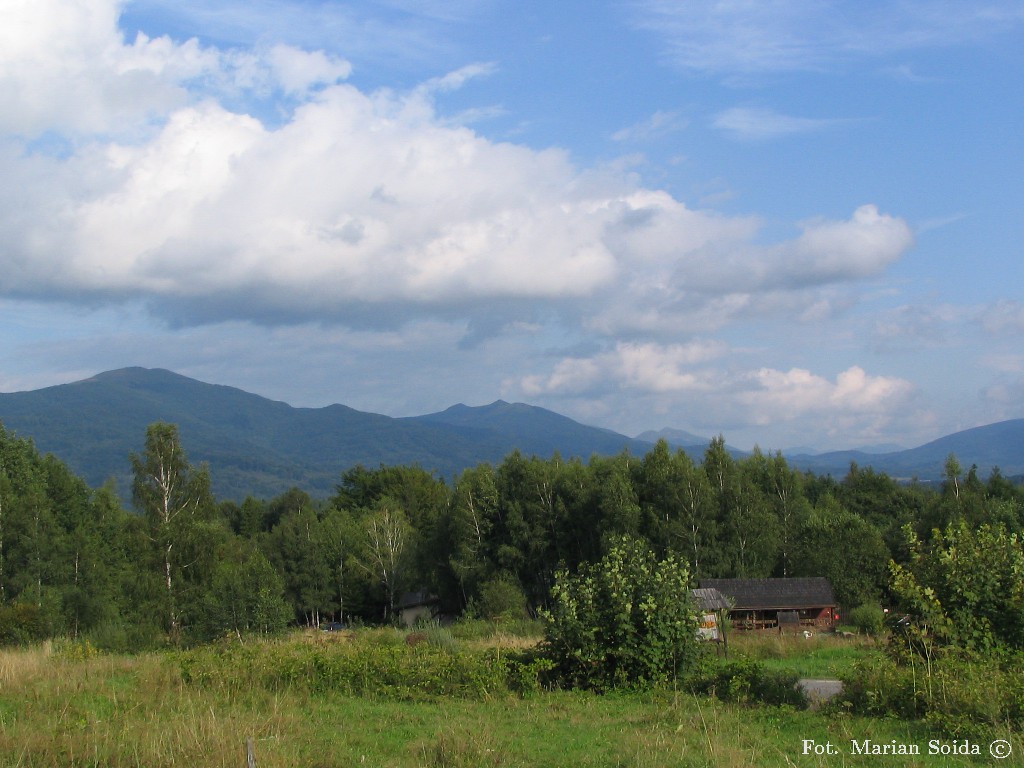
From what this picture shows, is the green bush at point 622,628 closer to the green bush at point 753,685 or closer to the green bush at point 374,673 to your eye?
the green bush at point 374,673

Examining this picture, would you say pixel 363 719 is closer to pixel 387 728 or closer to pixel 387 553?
pixel 387 728

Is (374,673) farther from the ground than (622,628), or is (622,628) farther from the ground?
(622,628)

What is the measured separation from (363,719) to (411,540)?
55168 millimetres

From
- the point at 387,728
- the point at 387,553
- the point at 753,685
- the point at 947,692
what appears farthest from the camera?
the point at 387,553

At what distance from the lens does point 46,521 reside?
45969 millimetres

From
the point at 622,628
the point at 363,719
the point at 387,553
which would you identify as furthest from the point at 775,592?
the point at 363,719

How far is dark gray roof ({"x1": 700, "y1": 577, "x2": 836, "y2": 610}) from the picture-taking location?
41094mm

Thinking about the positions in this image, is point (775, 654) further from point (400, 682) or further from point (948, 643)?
point (400, 682)

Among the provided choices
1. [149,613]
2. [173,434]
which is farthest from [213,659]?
[173,434]

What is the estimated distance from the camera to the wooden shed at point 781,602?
40.9 m

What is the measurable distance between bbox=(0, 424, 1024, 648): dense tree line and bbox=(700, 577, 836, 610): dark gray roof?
3368mm

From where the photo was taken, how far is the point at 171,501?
123 ft

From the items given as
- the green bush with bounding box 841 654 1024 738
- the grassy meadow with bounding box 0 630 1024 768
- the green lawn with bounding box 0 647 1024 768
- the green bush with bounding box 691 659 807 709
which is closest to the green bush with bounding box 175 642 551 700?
the grassy meadow with bounding box 0 630 1024 768

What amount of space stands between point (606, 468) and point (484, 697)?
42094mm
